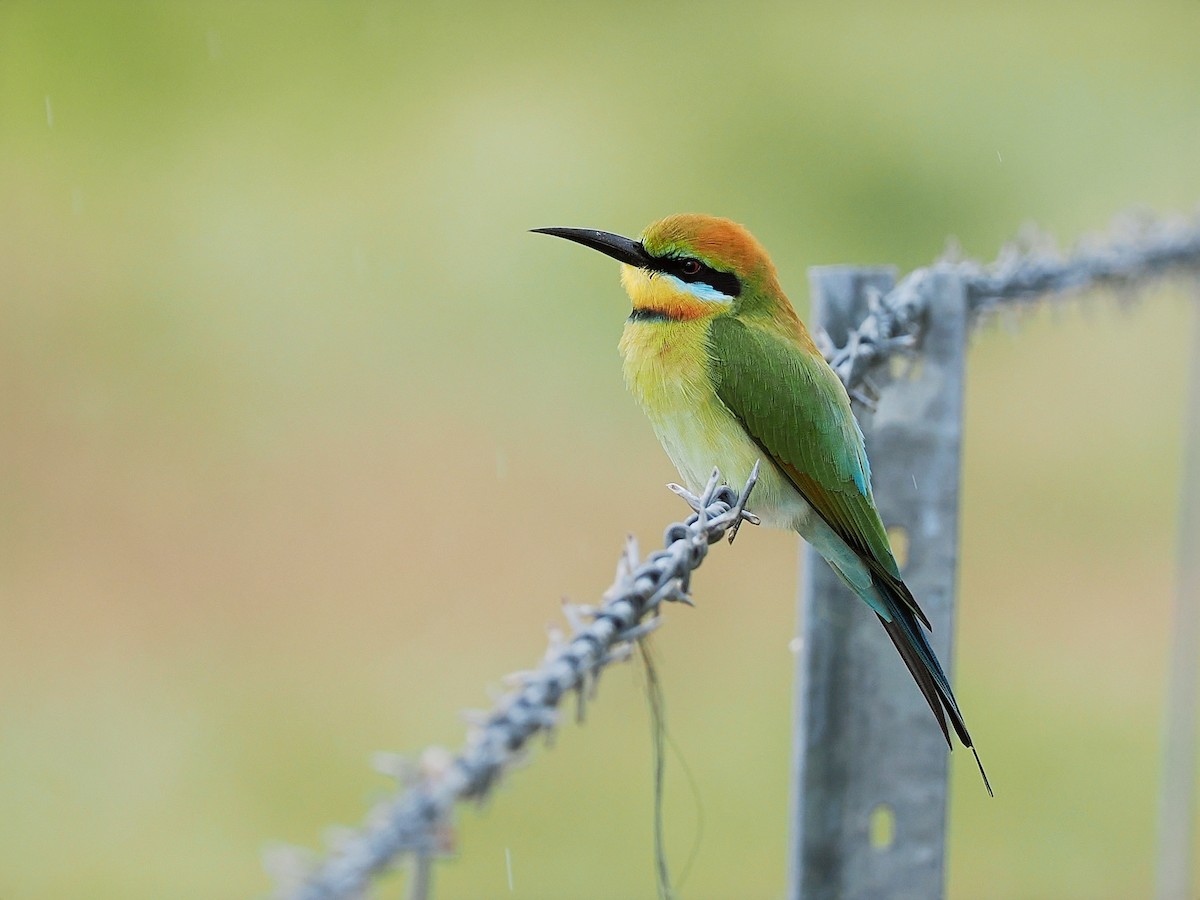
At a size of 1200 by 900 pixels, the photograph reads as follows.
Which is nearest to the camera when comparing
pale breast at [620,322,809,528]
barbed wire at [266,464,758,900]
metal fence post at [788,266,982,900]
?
barbed wire at [266,464,758,900]

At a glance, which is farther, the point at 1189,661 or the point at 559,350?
the point at 559,350

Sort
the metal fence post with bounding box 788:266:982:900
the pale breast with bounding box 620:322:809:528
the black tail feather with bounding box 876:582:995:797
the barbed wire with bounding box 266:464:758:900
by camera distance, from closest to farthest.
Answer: the barbed wire with bounding box 266:464:758:900 → the black tail feather with bounding box 876:582:995:797 → the metal fence post with bounding box 788:266:982:900 → the pale breast with bounding box 620:322:809:528

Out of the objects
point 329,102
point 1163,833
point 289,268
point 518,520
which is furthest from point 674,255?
point 329,102

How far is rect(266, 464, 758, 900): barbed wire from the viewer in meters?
0.57

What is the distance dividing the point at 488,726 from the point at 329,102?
6317 millimetres

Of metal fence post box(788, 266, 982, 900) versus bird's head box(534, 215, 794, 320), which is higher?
→ bird's head box(534, 215, 794, 320)

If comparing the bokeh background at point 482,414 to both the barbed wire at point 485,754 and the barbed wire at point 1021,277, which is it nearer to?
the barbed wire at point 1021,277

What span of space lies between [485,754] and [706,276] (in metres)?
0.97

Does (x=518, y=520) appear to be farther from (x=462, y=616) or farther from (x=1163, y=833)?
(x=1163, y=833)

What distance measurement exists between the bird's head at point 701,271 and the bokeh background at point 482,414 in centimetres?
128

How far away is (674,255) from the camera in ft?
5.04

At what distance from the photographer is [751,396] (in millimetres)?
1447

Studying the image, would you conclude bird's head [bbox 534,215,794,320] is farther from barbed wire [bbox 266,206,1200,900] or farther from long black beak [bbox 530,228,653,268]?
barbed wire [bbox 266,206,1200,900]

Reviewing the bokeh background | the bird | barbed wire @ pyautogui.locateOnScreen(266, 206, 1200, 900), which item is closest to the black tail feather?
the bird
